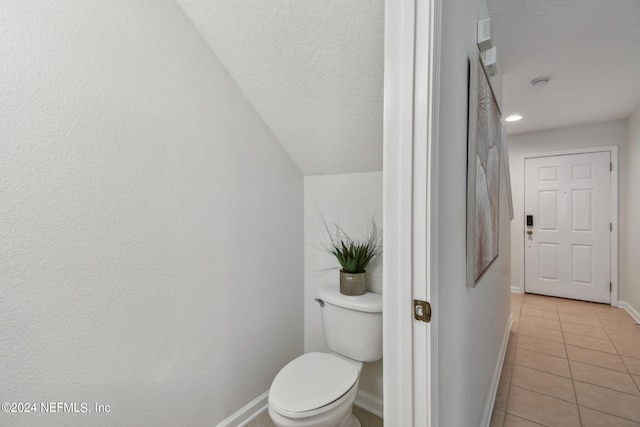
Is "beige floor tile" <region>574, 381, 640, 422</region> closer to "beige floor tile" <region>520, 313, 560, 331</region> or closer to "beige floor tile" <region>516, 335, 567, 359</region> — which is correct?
"beige floor tile" <region>516, 335, 567, 359</region>

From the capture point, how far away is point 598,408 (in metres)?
1.60

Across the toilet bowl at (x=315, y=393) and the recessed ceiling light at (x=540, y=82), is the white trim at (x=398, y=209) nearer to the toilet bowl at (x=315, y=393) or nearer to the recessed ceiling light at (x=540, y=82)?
the toilet bowl at (x=315, y=393)

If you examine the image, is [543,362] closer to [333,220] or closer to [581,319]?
[581,319]

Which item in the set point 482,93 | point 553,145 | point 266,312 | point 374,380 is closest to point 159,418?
point 266,312

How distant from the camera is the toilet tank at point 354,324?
4.59 ft

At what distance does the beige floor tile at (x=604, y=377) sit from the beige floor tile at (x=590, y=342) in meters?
0.38

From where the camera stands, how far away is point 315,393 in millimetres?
1171

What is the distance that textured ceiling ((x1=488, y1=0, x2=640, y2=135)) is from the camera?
4.87 feet

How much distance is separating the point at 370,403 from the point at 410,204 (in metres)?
1.49

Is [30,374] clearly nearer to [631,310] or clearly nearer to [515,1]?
[515,1]

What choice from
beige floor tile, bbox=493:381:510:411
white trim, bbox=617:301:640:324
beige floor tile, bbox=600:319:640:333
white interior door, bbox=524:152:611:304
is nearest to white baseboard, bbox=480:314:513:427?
beige floor tile, bbox=493:381:510:411

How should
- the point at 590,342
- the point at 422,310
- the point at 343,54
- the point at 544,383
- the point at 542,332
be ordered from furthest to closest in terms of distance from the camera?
the point at 542,332 → the point at 590,342 → the point at 544,383 → the point at 343,54 → the point at 422,310

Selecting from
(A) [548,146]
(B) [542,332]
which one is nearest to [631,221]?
(A) [548,146]

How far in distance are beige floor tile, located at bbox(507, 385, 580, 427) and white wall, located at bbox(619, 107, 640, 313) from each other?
7.07 feet
